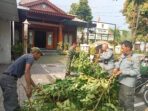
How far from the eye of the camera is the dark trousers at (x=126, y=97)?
7.22m

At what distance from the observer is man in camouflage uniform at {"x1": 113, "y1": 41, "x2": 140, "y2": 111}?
7199 mm

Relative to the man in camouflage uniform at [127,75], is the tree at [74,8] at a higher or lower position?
higher

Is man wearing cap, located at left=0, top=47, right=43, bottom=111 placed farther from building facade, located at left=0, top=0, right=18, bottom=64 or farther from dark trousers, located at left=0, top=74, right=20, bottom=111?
building facade, located at left=0, top=0, right=18, bottom=64

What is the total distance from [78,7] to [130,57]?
4682 cm

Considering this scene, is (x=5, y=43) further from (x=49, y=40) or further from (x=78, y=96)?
(x=49, y=40)

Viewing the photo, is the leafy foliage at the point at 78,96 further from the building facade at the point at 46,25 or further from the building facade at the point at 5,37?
the building facade at the point at 46,25

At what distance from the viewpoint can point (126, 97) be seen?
7.22m

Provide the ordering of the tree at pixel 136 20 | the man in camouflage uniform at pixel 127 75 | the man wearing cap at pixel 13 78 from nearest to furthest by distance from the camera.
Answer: the man wearing cap at pixel 13 78 → the man in camouflage uniform at pixel 127 75 → the tree at pixel 136 20

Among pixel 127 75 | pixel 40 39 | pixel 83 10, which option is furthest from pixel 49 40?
pixel 127 75

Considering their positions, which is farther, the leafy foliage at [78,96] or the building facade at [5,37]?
the building facade at [5,37]

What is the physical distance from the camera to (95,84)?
6.73 metres

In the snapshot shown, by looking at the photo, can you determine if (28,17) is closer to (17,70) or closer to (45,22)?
(45,22)

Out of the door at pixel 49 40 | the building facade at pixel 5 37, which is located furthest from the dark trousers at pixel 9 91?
the door at pixel 49 40

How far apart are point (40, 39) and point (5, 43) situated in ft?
47.4
